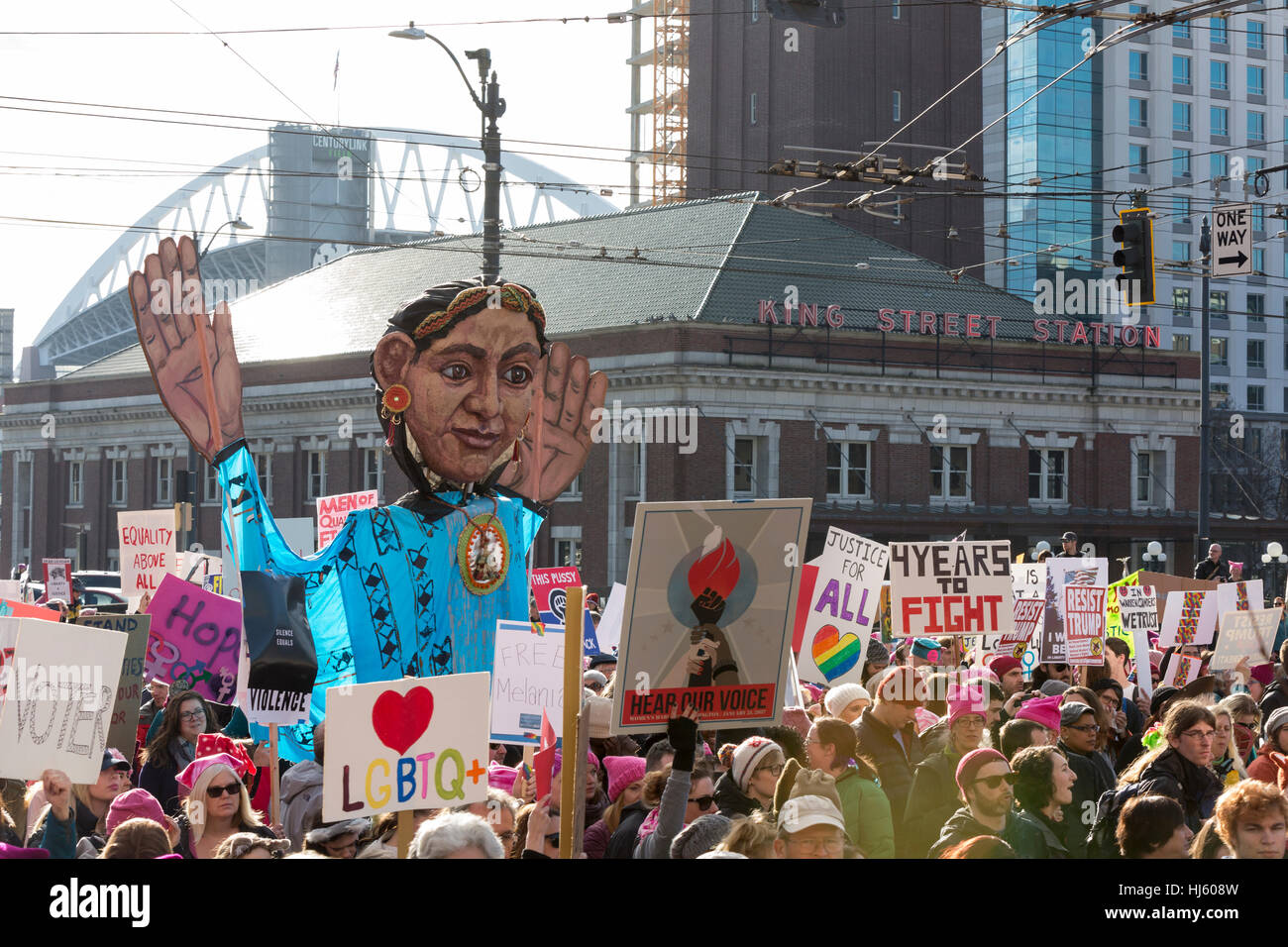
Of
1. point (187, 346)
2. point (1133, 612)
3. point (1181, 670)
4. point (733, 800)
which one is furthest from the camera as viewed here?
point (1133, 612)

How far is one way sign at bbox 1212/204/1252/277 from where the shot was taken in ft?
64.3

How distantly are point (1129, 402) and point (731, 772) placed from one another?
45.0 m

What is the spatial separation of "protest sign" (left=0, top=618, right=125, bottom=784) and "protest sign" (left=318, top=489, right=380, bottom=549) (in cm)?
548

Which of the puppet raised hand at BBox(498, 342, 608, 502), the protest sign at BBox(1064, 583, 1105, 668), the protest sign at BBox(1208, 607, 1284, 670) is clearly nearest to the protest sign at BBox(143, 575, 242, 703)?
the puppet raised hand at BBox(498, 342, 608, 502)

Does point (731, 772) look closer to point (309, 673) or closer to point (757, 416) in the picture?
point (309, 673)

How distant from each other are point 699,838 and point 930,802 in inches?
90.7

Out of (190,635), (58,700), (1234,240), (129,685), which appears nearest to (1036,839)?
(58,700)

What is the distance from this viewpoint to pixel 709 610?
279 inches

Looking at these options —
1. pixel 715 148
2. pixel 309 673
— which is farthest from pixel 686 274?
pixel 309 673

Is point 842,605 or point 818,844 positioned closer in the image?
point 818,844

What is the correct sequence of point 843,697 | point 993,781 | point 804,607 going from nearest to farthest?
point 993,781, point 843,697, point 804,607

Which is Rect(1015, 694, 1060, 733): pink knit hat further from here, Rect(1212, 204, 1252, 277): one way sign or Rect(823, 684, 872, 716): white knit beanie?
Rect(1212, 204, 1252, 277): one way sign

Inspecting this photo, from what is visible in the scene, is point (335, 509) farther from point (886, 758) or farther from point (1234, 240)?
point (1234, 240)

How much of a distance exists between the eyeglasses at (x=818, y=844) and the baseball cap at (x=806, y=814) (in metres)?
0.04
